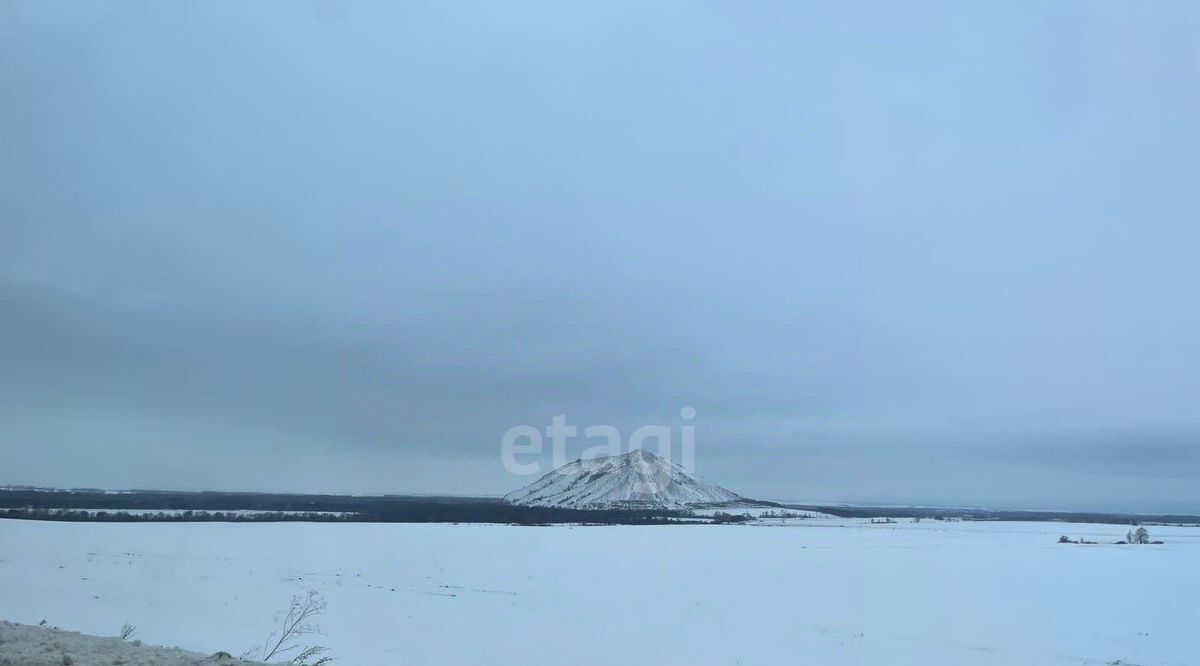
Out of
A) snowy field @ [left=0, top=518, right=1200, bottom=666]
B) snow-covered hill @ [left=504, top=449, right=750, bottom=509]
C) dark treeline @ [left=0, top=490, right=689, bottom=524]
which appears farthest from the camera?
snow-covered hill @ [left=504, top=449, right=750, bottom=509]

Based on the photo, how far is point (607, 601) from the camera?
78.2 feet

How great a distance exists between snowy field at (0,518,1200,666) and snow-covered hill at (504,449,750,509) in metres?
124

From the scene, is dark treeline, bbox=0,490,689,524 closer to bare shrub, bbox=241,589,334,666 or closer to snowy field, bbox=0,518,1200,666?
snowy field, bbox=0,518,1200,666

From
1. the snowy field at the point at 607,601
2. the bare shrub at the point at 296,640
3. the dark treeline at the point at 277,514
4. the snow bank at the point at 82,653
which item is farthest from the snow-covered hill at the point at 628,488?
the snow bank at the point at 82,653

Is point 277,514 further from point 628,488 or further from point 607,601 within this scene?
point 628,488

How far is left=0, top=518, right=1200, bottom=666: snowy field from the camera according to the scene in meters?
17.8

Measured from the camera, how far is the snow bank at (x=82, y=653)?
9.92 m

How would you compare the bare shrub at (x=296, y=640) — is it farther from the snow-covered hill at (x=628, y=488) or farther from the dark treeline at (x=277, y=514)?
the snow-covered hill at (x=628, y=488)

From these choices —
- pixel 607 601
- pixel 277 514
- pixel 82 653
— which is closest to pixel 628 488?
pixel 277 514

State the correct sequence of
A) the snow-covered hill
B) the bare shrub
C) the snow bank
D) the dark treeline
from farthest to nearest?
the snow-covered hill → the dark treeline → the bare shrub → the snow bank

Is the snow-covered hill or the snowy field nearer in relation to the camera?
the snowy field

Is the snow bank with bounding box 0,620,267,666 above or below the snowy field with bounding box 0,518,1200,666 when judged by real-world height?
above

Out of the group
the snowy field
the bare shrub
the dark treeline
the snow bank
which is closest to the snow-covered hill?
the dark treeline

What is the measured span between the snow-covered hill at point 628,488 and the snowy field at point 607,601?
12384cm
